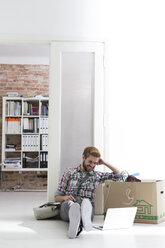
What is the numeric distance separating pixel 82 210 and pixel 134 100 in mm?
1857

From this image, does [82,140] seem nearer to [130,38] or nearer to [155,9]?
[130,38]

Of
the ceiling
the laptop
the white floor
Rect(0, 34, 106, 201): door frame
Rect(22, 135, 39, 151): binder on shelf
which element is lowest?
the white floor

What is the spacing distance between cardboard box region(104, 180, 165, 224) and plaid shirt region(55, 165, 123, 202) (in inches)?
6.7

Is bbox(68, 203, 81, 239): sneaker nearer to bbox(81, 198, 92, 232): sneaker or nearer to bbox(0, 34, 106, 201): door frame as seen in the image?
bbox(81, 198, 92, 232): sneaker

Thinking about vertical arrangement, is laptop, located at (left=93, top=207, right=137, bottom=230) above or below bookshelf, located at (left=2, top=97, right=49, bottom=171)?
below

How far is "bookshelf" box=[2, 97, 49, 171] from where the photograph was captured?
22.5ft

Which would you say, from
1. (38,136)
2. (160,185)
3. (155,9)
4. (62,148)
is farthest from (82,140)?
(38,136)

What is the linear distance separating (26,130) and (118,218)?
4261 millimetres

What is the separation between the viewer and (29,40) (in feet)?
13.6

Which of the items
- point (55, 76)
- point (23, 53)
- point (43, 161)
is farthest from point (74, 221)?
point (23, 53)

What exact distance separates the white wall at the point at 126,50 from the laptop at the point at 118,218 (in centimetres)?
113

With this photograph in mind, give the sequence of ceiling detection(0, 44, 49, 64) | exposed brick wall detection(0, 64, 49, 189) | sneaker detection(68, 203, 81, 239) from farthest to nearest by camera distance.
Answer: exposed brick wall detection(0, 64, 49, 189), ceiling detection(0, 44, 49, 64), sneaker detection(68, 203, 81, 239)

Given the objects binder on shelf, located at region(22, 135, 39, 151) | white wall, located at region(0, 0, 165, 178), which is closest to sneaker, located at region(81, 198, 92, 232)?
white wall, located at region(0, 0, 165, 178)

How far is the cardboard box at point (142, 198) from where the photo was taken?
329 centimetres
